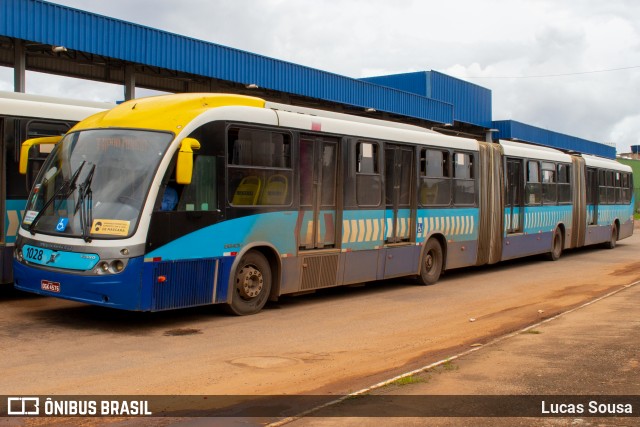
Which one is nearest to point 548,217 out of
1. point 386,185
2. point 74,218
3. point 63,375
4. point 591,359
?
point 386,185

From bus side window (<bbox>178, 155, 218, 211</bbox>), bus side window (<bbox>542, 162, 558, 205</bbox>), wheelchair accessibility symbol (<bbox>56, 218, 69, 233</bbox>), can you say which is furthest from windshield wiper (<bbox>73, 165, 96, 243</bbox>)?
bus side window (<bbox>542, 162, 558, 205</bbox>)

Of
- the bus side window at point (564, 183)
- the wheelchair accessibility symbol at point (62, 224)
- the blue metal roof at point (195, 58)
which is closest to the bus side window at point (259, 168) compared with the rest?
the wheelchair accessibility symbol at point (62, 224)

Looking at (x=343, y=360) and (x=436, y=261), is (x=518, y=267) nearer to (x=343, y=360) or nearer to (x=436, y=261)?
(x=436, y=261)

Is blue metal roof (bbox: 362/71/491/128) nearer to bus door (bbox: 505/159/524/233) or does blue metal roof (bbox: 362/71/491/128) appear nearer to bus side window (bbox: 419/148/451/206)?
bus door (bbox: 505/159/524/233)

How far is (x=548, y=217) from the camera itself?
2114 centimetres

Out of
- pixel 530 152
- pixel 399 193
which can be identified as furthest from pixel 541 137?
pixel 399 193

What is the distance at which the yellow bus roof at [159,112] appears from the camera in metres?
9.74

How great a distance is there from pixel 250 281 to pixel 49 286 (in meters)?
2.86

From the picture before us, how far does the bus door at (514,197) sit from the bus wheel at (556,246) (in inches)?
112

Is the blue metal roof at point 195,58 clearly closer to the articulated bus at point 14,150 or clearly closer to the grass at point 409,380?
the articulated bus at point 14,150

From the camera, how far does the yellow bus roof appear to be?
384 inches

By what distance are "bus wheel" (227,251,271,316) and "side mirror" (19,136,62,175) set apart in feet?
11.2

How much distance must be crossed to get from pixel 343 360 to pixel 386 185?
6136 mm

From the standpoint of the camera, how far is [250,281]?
425 inches
